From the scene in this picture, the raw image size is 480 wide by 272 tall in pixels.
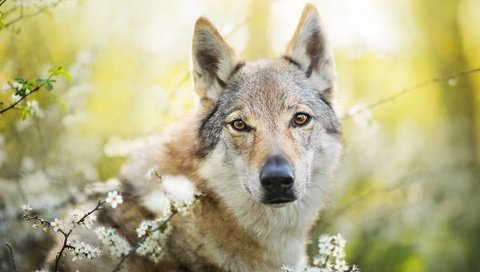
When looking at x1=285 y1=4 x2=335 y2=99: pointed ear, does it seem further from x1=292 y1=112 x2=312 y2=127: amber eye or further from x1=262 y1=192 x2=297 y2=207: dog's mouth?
x1=262 y1=192 x2=297 y2=207: dog's mouth

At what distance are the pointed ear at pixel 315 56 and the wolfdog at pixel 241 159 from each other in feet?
0.03

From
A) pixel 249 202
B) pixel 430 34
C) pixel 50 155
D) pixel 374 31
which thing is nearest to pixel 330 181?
pixel 249 202

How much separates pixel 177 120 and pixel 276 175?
1696 millimetres

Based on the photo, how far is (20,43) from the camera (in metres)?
5.92

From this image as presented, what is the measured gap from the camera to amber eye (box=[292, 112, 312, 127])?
4.14 metres

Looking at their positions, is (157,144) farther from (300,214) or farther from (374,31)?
(374,31)

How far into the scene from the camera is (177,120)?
5012mm

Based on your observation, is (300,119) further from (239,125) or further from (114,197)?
(114,197)

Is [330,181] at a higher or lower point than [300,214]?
higher

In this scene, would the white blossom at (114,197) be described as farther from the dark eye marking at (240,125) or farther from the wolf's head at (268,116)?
the dark eye marking at (240,125)

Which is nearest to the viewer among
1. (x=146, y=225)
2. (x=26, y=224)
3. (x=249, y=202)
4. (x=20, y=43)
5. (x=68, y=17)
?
(x=146, y=225)

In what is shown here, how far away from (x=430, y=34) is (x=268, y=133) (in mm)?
10914

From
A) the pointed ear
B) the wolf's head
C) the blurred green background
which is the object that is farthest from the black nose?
the blurred green background

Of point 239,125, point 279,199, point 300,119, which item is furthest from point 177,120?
point 279,199
